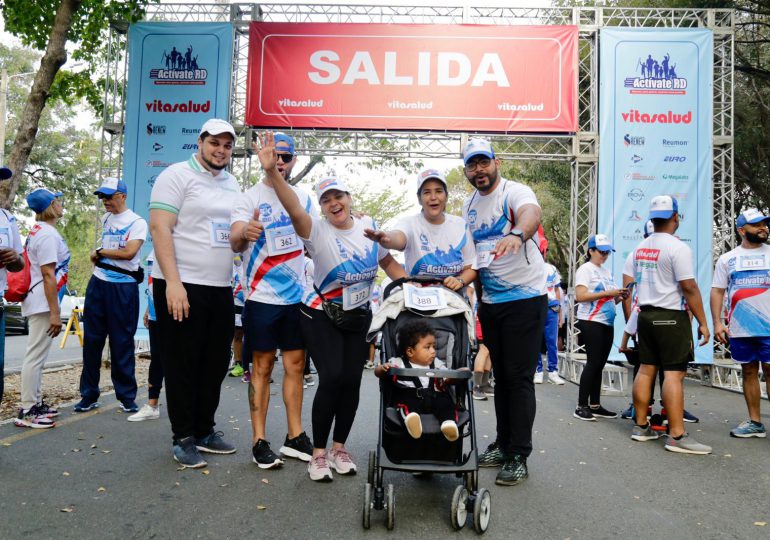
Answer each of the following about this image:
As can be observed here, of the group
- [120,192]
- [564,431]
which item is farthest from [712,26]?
[120,192]

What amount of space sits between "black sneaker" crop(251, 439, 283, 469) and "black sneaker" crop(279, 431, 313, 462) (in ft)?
0.67

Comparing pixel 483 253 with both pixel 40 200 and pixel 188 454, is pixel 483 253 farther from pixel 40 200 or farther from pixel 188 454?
pixel 40 200

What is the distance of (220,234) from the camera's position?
14.0 ft

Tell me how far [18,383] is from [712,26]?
12851 mm

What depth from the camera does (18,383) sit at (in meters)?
8.13

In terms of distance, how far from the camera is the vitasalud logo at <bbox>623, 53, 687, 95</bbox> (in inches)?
467

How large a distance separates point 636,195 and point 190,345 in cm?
974

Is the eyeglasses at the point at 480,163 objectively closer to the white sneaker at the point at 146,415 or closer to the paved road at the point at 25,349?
the white sneaker at the point at 146,415

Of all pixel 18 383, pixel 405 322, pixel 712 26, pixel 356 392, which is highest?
pixel 712 26

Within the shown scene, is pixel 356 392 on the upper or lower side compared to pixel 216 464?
upper

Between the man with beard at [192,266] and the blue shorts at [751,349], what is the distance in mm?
4519

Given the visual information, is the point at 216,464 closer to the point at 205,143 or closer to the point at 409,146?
the point at 205,143

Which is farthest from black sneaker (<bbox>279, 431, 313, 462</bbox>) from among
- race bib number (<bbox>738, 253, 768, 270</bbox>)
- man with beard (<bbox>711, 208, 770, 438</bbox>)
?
race bib number (<bbox>738, 253, 768, 270</bbox>)

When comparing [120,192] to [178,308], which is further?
[120,192]
